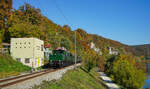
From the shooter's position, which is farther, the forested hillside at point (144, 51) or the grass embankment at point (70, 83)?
the forested hillside at point (144, 51)

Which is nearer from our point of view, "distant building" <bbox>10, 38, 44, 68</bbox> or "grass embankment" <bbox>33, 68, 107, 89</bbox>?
"grass embankment" <bbox>33, 68, 107, 89</bbox>

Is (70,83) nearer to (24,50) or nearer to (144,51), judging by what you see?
(24,50)

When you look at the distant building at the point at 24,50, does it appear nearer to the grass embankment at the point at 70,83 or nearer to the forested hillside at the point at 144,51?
the grass embankment at the point at 70,83

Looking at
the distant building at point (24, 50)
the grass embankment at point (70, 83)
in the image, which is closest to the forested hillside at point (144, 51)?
the distant building at point (24, 50)

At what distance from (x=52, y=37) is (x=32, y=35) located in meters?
27.1

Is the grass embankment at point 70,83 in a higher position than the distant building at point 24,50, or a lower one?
lower

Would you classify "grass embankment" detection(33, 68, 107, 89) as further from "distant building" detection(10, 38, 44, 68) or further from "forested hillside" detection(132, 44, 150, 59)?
"forested hillside" detection(132, 44, 150, 59)

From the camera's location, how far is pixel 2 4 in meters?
39.8

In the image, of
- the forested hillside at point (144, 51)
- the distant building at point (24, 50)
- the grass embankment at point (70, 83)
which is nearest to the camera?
the grass embankment at point (70, 83)

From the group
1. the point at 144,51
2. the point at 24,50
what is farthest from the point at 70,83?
the point at 144,51

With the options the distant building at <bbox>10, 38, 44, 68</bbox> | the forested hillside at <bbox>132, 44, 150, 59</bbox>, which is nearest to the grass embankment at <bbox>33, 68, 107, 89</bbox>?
the distant building at <bbox>10, 38, 44, 68</bbox>

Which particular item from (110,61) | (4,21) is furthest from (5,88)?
(110,61)

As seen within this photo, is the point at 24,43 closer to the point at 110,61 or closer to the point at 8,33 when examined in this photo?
the point at 8,33

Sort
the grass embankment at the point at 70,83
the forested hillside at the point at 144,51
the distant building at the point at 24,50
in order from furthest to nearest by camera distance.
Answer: the forested hillside at the point at 144,51 < the distant building at the point at 24,50 < the grass embankment at the point at 70,83
